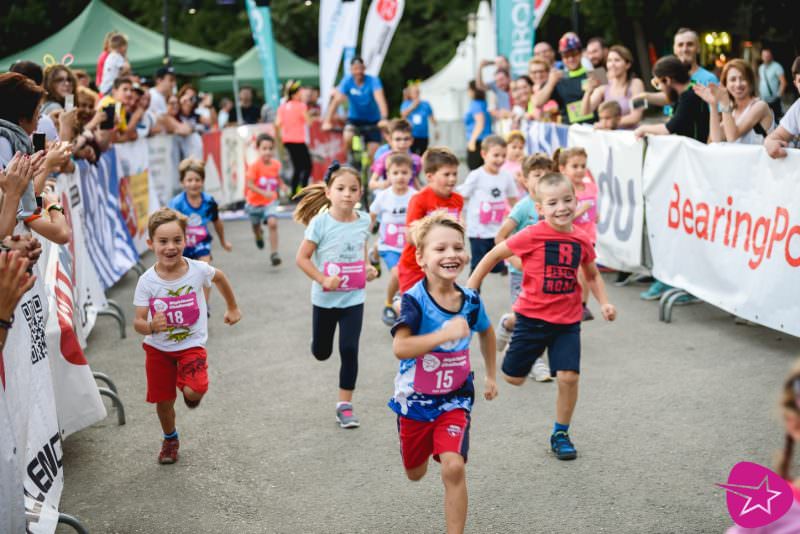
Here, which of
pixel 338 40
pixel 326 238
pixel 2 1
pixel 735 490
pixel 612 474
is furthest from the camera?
pixel 2 1

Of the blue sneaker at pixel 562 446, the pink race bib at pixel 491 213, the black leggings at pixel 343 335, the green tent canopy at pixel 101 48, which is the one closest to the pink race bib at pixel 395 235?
the pink race bib at pixel 491 213

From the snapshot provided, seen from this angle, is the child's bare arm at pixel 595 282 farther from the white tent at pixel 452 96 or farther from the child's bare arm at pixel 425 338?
the white tent at pixel 452 96

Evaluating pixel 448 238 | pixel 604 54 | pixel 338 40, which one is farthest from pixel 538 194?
pixel 338 40

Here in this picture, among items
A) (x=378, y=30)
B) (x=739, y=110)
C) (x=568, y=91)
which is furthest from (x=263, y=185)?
(x=378, y=30)

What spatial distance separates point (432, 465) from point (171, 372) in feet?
5.01

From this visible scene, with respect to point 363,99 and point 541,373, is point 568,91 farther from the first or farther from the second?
point 541,373

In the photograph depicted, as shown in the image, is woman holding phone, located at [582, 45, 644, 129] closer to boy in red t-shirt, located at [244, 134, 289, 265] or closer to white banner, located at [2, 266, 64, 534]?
boy in red t-shirt, located at [244, 134, 289, 265]

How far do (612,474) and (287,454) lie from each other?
1.78 metres

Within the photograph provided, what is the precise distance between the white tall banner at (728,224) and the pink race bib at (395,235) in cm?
248

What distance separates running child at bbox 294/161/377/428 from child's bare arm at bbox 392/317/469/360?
79.6 inches

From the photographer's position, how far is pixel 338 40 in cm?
2089

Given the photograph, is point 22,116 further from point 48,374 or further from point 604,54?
point 604,54

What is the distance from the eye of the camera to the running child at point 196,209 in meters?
9.27

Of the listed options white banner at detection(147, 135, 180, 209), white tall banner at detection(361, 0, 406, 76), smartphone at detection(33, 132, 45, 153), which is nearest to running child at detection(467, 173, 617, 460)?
smartphone at detection(33, 132, 45, 153)
